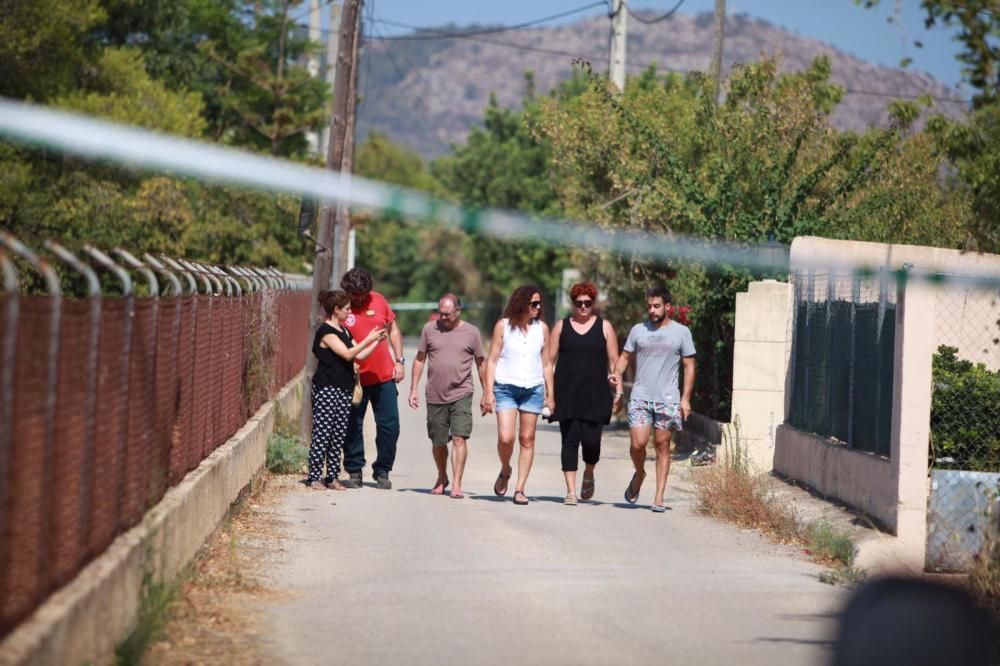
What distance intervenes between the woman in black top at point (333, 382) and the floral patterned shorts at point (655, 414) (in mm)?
2555

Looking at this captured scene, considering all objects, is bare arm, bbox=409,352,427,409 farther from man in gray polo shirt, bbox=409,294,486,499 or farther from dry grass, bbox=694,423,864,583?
dry grass, bbox=694,423,864,583

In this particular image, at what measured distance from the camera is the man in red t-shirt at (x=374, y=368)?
15289mm

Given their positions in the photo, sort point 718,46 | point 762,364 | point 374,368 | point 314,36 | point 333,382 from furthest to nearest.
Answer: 1. point 314,36
2. point 718,46
3. point 762,364
4. point 374,368
5. point 333,382

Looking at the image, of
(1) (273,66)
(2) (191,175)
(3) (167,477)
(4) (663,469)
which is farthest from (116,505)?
(1) (273,66)

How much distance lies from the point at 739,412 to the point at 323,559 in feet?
25.3

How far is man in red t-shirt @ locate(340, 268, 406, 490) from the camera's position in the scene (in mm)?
15289

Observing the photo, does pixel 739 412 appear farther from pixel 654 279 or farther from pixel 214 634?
pixel 214 634

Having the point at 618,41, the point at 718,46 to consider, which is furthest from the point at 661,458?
the point at 618,41

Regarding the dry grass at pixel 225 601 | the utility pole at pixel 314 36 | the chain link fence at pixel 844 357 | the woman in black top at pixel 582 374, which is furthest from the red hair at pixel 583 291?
the utility pole at pixel 314 36

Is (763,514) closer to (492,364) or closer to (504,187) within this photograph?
(492,364)

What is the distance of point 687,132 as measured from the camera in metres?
25.5

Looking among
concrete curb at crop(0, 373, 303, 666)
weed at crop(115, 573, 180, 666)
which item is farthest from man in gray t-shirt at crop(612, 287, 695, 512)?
weed at crop(115, 573, 180, 666)

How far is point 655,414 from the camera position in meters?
14.2

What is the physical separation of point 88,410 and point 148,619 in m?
1.14
